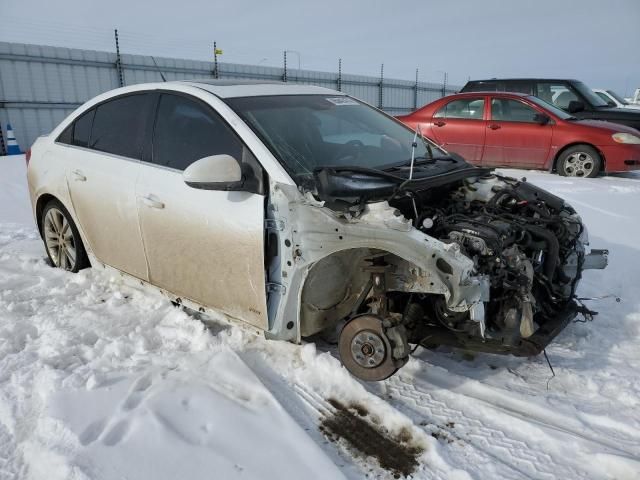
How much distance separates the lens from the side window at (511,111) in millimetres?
9148

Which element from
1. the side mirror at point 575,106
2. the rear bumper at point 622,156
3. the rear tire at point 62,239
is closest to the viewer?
the rear tire at point 62,239

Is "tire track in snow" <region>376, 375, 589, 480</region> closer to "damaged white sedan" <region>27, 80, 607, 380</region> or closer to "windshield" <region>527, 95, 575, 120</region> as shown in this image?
"damaged white sedan" <region>27, 80, 607, 380</region>

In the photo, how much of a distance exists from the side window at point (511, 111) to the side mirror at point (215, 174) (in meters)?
7.62

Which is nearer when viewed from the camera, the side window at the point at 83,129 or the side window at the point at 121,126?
the side window at the point at 121,126

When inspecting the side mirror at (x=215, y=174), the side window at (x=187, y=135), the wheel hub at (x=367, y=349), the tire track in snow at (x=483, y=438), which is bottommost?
the tire track in snow at (x=483, y=438)

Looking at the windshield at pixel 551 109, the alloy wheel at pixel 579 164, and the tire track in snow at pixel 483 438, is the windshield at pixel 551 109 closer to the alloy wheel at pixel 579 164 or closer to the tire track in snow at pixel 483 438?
the alloy wheel at pixel 579 164

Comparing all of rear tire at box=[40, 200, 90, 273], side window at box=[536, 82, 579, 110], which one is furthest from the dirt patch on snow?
side window at box=[536, 82, 579, 110]

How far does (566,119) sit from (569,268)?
21.2 feet

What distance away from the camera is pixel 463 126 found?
31.6 ft

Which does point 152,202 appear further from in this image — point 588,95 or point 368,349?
point 588,95

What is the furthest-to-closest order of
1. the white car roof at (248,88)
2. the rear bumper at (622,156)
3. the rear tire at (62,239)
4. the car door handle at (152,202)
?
the rear bumper at (622,156) < the rear tire at (62,239) < the white car roof at (248,88) < the car door handle at (152,202)

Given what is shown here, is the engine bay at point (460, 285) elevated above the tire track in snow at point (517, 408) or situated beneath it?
elevated above

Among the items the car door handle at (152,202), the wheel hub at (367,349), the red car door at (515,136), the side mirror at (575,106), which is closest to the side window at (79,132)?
the car door handle at (152,202)

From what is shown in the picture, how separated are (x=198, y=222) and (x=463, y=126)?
7569mm
